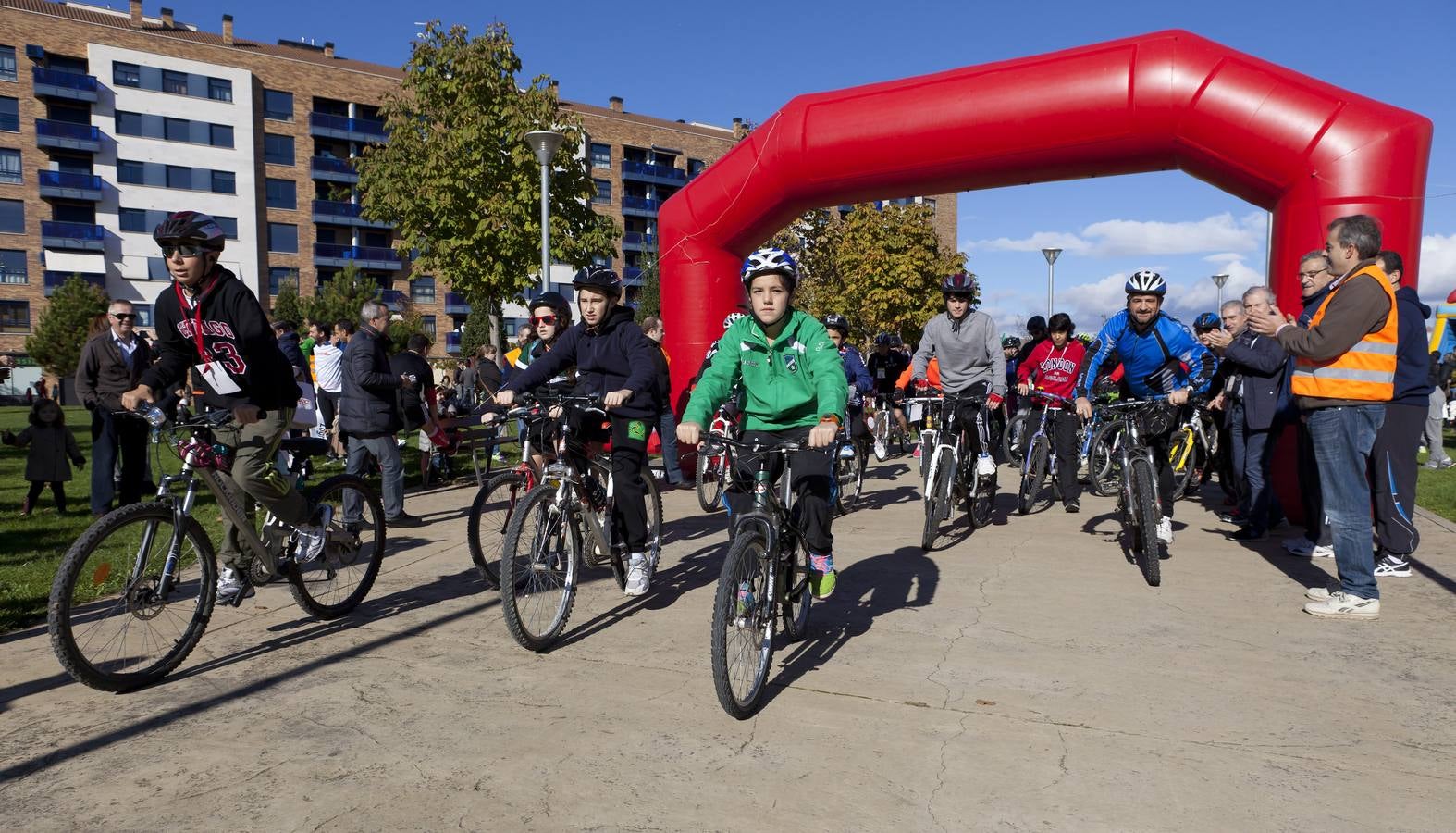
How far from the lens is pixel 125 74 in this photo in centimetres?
4900

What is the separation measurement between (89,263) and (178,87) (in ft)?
34.1

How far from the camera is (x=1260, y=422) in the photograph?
307 inches

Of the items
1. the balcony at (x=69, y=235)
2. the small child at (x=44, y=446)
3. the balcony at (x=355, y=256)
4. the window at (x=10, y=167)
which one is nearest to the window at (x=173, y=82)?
the window at (x=10, y=167)

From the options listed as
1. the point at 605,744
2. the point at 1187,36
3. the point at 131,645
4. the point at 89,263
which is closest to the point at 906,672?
the point at 605,744

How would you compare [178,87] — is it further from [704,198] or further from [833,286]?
[704,198]

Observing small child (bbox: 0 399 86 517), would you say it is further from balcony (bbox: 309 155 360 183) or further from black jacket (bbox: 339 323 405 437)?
balcony (bbox: 309 155 360 183)

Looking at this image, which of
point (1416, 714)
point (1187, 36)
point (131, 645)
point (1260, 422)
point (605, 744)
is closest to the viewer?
point (605, 744)

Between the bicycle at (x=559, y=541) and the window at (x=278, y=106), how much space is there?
56.4 meters

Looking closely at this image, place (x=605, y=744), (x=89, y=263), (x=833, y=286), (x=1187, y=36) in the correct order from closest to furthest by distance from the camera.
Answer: (x=605, y=744)
(x=1187, y=36)
(x=833, y=286)
(x=89, y=263)

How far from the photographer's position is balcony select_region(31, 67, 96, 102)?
154 feet

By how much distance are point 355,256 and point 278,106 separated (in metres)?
9.15

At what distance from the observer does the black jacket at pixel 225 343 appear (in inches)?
183

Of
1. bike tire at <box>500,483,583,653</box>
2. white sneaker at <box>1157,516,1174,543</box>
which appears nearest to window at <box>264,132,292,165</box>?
bike tire at <box>500,483,583,653</box>

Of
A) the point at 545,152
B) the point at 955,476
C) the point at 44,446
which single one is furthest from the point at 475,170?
the point at 955,476
